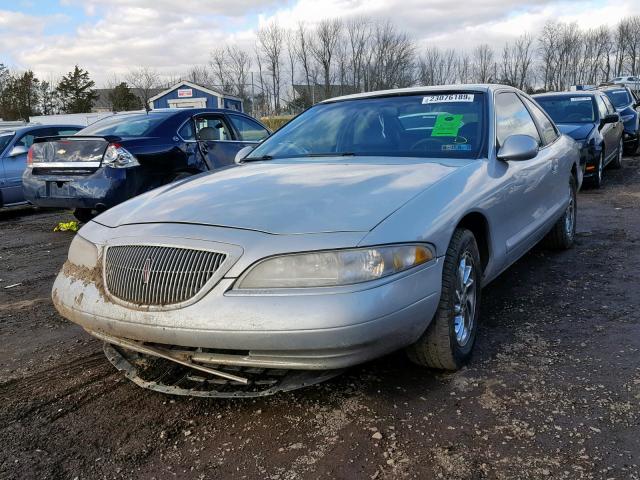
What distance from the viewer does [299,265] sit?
90.0 inches

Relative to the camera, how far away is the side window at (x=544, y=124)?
4781 millimetres

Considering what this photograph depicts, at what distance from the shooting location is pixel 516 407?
2543 millimetres

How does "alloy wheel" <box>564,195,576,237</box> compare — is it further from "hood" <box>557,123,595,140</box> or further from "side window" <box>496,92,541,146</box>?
"hood" <box>557,123,595,140</box>

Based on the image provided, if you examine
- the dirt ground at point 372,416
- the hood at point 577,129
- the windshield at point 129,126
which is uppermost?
the windshield at point 129,126

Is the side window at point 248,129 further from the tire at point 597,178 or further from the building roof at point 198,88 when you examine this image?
the building roof at point 198,88

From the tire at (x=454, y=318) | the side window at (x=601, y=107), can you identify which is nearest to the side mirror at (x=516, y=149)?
the tire at (x=454, y=318)

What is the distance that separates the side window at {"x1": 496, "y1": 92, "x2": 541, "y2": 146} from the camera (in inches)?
149

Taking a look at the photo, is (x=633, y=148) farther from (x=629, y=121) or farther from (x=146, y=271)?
(x=146, y=271)

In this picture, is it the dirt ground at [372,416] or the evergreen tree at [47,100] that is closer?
the dirt ground at [372,416]

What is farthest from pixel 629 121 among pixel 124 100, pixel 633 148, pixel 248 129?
pixel 124 100

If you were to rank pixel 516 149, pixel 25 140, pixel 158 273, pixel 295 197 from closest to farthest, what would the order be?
pixel 158 273
pixel 295 197
pixel 516 149
pixel 25 140

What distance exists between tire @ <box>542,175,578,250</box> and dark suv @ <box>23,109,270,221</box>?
13.1ft

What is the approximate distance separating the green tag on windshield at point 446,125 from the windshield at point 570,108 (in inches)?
274

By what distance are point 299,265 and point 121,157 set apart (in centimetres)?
449
